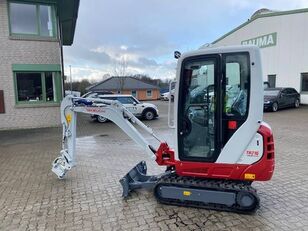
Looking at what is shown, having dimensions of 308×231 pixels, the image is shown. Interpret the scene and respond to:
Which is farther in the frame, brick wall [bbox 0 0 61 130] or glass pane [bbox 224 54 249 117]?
brick wall [bbox 0 0 61 130]

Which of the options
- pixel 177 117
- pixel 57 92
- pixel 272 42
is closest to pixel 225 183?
pixel 177 117

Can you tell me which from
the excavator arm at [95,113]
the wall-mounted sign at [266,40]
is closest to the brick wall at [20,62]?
the excavator arm at [95,113]

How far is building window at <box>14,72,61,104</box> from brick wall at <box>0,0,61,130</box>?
363mm

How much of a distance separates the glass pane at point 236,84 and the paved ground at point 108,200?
5.36ft

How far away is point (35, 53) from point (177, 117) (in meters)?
10.7

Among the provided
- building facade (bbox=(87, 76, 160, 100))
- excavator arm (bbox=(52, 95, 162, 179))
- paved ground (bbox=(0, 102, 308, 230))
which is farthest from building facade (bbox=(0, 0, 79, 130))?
building facade (bbox=(87, 76, 160, 100))

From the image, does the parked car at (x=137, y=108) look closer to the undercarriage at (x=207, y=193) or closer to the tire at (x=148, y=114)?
the tire at (x=148, y=114)

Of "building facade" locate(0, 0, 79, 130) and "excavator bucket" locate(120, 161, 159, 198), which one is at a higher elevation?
"building facade" locate(0, 0, 79, 130)

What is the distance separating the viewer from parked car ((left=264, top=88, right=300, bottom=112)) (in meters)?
17.9

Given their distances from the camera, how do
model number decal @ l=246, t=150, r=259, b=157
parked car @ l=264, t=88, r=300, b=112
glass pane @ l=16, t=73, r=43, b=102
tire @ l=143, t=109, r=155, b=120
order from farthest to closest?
parked car @ l=264, t=88, r=300, b=112 → tire @ l=143, t=109, r=155, b=120 → glass pane @ l=16, t=73, r=43, b=102 → model number decal @ l=246, t=150, r=259, b=157

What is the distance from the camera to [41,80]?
12914 mm

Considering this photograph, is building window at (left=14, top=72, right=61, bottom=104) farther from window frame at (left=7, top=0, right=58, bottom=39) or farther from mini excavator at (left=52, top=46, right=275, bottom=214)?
mini excavator at (left=52, top=46, right=275, bottom=214)

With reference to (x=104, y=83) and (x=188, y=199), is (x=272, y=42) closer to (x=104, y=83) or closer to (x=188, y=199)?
(x=188, y=199)

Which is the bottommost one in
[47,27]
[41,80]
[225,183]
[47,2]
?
[225,183]
